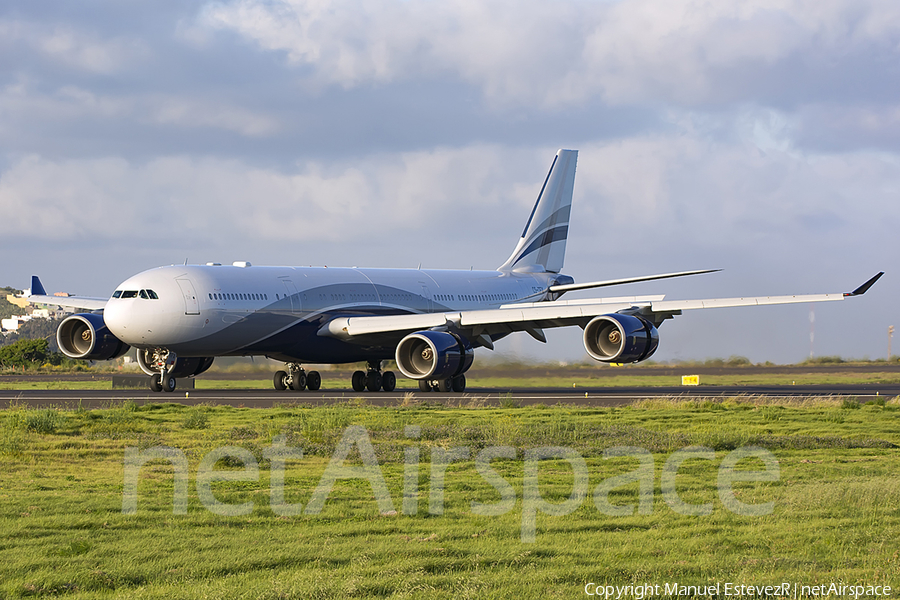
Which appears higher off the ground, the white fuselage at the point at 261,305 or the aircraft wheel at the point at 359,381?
the white fuselage at the point at 261,305

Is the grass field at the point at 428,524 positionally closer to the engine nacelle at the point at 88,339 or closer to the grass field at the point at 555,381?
the engine nacelle at the point at 88,339

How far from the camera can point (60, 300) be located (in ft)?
142

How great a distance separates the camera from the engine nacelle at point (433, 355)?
3491 centimetres

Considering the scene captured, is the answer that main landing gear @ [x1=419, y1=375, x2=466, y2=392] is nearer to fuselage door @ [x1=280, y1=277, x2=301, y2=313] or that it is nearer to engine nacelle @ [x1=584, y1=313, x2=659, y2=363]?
fuselage door @ [x1=280, y1=277, x2=301, y2=313]

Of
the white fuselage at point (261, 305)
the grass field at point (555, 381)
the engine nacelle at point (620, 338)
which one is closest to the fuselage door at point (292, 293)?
the white fuselage at point (261, 305)

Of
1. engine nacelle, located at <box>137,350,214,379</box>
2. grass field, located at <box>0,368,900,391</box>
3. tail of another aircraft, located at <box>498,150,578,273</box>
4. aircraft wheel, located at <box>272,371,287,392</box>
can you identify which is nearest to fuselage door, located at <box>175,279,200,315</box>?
engine nacelle, located at <box>137,350,214,379</box>

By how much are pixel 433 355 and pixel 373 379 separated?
23.2 ft

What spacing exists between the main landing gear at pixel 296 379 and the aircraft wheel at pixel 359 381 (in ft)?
4.73

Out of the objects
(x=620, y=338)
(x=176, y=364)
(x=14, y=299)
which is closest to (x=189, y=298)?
(x=176, y=364)

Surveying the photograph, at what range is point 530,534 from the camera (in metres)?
10.7

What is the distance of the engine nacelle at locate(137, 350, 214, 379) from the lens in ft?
123

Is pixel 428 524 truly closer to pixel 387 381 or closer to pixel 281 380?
pixel 281 380

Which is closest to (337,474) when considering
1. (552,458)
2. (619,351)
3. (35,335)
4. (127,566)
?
(552,458)

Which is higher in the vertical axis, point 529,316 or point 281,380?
point 529,316
